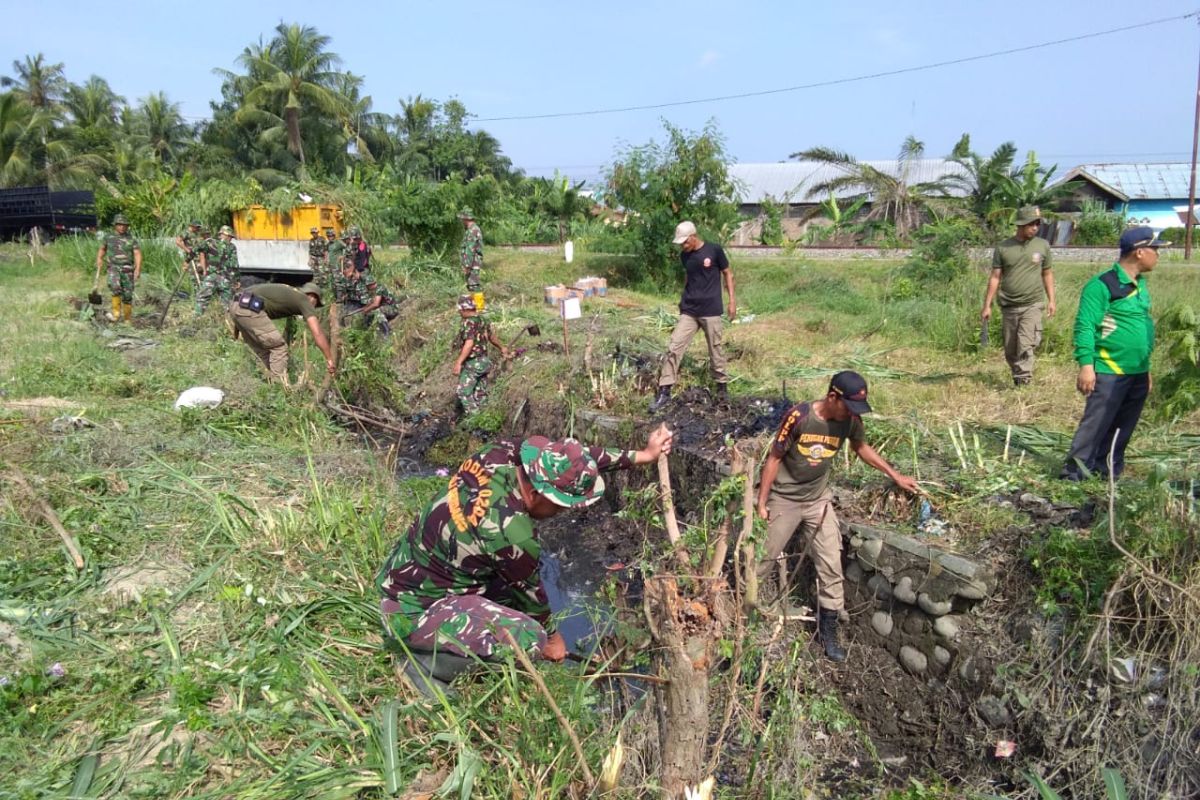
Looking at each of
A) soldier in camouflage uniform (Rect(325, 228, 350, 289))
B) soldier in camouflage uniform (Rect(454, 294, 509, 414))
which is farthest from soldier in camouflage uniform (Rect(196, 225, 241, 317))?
→ soldier in camouflage uniform (Rect(454, 294, 509, 414))

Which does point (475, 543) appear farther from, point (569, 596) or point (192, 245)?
point (192, 245)

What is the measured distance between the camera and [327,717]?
2.85 m

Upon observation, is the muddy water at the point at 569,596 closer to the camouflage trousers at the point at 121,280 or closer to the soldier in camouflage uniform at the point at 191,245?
the camouflage trousers at the point at 121,280

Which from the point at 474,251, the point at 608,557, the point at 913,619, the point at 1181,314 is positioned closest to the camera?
the point at 913,619

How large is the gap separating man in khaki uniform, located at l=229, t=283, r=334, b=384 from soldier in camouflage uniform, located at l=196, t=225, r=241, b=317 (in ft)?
14.8

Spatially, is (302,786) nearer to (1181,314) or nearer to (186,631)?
(186,631)

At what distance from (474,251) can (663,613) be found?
9.98 m

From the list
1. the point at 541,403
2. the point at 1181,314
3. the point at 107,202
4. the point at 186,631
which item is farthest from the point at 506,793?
the point at 107,202

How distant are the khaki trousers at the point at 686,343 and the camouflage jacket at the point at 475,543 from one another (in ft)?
12.2

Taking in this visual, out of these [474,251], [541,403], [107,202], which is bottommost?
[541,403]

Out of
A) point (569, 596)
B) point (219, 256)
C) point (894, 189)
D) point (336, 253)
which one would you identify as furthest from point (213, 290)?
point (894, 189)

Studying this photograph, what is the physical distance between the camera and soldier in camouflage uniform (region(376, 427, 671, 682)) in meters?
2.92

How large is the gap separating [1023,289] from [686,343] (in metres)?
2.80

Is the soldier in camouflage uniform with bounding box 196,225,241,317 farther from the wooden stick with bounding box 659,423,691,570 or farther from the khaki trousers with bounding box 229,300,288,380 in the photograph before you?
the wooden stick with bounding box 659,423,691,570
